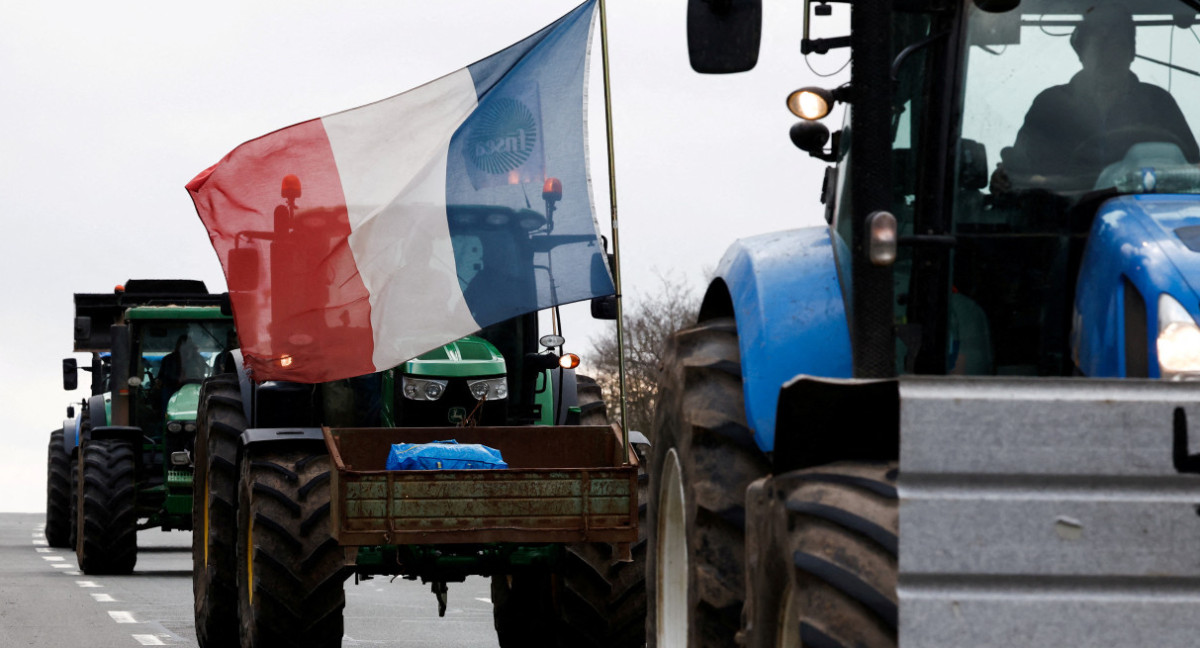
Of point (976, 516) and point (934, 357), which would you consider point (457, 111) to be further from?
point (976, 516)

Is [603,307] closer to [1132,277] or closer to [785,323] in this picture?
[785,323]

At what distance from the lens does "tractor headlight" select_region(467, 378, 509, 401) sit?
1191 cm

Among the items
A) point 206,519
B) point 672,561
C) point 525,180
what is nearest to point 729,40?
point 672,561

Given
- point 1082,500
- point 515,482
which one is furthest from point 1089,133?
point 515,482

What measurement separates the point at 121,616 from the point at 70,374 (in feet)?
46.8

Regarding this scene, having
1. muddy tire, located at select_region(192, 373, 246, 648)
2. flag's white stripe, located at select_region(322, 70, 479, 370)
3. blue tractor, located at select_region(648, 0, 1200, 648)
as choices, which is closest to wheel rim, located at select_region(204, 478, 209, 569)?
muddy tire, located at select_region(192, 373, 246, 648)

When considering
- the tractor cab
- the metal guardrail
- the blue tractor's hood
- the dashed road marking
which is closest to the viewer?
the metal guardrail

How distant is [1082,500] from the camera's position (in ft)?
12.7

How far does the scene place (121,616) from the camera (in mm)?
15820

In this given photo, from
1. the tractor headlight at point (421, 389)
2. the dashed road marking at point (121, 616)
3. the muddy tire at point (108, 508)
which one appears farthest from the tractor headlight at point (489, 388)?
the muddy tire at point (108, 508)

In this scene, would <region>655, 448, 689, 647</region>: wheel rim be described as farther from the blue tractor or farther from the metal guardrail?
the metal guardrail

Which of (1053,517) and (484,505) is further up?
(1053,517)

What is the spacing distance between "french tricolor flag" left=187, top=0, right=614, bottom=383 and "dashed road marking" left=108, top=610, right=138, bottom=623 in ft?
17.8

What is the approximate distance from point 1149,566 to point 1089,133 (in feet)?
6.67
